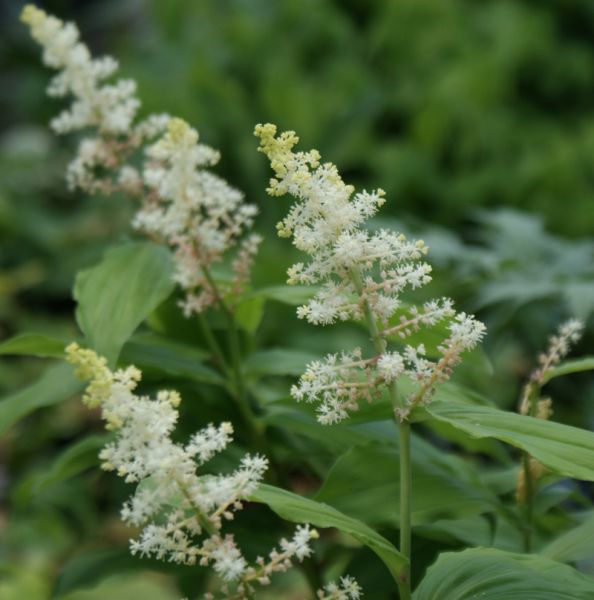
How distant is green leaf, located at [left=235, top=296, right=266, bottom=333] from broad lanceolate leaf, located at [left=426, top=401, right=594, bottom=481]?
66cm

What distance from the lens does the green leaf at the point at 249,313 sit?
172 centimetres

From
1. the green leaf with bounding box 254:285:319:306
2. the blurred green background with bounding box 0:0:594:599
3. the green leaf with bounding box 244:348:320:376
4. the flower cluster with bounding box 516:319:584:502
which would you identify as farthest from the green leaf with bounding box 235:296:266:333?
the blurred green background with bounding box 0:0:594:599

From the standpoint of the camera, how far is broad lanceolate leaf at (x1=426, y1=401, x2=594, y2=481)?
3.26ft

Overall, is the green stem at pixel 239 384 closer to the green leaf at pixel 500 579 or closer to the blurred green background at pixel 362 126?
the green leaf at pixel 500 579

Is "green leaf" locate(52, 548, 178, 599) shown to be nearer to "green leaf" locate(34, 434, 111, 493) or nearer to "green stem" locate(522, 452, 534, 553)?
"green leaf" locate(34, 434, 111, 493)

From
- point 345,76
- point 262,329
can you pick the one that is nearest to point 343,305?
point 262,329

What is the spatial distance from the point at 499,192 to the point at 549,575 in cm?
441

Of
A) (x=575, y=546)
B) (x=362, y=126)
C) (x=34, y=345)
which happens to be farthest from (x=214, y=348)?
(x=362, y=126)

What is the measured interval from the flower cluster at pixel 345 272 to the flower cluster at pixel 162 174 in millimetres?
263

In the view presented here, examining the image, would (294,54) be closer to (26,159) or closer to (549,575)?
(26,159)

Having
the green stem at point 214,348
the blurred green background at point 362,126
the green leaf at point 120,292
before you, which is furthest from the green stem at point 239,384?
the blurred green background at point 362,126

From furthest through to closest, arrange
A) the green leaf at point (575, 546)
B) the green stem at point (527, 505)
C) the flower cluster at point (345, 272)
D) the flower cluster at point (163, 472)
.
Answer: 1. the green stem at point (527, 505)
2. the green leaf at point (575, 546)
3. the flower cluster at point (345, 272)
4. the flower cluster at point (163, 472)

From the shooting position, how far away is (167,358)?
1.57 metres

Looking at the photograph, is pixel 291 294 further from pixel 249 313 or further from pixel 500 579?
pixel 500 579
